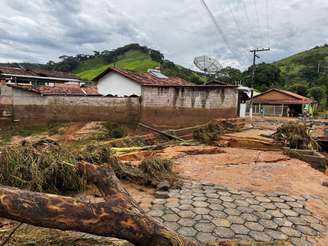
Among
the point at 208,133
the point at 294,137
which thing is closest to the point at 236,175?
the point at 294,137

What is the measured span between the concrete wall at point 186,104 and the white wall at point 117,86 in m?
2.69

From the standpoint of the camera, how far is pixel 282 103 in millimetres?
32625

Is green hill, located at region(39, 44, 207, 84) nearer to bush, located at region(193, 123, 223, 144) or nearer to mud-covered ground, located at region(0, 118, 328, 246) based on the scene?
bush, located at region(193, 123, 223, 144)

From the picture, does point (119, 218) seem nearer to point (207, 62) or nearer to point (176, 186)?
point (176, 186)

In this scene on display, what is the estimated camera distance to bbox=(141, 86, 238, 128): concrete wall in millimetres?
14211

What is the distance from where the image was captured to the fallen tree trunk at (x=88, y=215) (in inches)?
Result: 80.7

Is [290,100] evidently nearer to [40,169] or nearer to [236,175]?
[236,175]

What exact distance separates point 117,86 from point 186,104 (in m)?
6.76

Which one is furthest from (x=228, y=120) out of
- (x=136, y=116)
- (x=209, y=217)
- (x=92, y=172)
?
(x=92, y=172)

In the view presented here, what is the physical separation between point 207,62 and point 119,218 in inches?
893

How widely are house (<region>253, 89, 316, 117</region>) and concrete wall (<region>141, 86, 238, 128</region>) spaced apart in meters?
21.3

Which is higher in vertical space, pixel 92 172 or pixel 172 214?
pixel 92 172

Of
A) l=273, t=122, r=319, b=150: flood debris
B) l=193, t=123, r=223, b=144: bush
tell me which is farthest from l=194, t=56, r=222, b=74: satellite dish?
l=273, t=122, r=319, b=150: flood debris

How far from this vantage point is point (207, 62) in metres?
23.6
